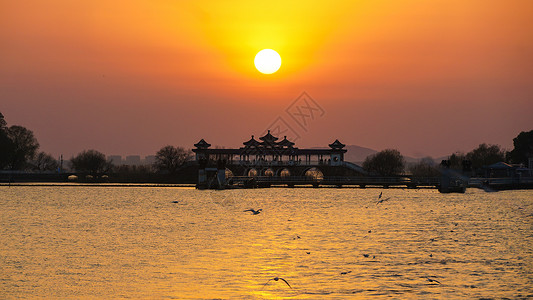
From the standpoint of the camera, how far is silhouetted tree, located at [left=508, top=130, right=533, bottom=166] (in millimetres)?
169875

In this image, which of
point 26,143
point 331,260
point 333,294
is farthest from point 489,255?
point 26,143

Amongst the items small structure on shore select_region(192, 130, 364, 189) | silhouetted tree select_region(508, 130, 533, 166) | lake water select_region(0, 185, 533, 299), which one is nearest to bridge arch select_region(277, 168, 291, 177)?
small structure on shore select_region(192, 130, 364, 189)

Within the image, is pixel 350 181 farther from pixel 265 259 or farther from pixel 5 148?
pixel 265 259

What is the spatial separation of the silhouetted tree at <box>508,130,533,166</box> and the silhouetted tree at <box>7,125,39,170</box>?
111 m

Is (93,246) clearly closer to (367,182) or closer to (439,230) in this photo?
(439,230)

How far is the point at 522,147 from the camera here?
173m

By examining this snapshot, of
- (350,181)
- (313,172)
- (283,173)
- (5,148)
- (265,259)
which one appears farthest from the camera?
(313,172)

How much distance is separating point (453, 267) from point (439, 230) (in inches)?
814

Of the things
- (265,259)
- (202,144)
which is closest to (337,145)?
(202,144)

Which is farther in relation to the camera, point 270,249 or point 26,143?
point 26,143

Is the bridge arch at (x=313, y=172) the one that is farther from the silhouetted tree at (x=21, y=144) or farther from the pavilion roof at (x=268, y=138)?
the silhouetted tree at (x=21, y=144)

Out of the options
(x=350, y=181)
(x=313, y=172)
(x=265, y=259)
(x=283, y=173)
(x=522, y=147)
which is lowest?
(x=265, y=259)

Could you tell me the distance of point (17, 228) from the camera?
53625 millimetres

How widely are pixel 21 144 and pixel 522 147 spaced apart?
377 feet
